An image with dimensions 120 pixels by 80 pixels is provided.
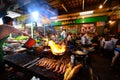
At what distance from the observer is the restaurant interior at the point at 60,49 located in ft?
8.40

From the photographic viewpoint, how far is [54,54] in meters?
3.36

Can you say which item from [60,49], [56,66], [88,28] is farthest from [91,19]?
[56,66]

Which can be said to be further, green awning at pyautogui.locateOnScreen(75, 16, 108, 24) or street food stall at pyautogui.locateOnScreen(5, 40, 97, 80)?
green awning at pyautogui.locateOnScreen(75, 16, 108, 24)

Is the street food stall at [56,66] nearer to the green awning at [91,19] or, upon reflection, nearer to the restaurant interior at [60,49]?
the restaurant interior at [60,49]

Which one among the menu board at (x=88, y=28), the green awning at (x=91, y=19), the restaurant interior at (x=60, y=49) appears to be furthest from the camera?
the menu board at (x=88, y=28)

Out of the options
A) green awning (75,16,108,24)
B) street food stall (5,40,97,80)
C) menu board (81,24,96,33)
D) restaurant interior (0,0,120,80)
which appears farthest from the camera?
menu board (81,24,96,33)

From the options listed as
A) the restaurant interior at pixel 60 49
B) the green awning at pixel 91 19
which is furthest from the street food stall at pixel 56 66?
the green awning at pixel 91 19

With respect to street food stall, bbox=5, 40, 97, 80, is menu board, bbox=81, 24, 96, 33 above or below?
above

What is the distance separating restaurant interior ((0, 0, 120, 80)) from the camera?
2561 millimetres

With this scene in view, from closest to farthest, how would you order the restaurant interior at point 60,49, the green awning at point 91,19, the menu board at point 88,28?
the restaurant interior at point 60,49
the green awning at point 91,19
the menu board at point 88,28

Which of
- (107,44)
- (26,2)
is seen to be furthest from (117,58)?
(26,2)

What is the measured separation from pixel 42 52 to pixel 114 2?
4662mm

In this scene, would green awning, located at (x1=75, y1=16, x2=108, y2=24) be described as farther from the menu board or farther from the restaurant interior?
the menu board

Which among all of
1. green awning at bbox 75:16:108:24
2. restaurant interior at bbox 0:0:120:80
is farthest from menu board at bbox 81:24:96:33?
green awning at bbox 75:16:108:24
